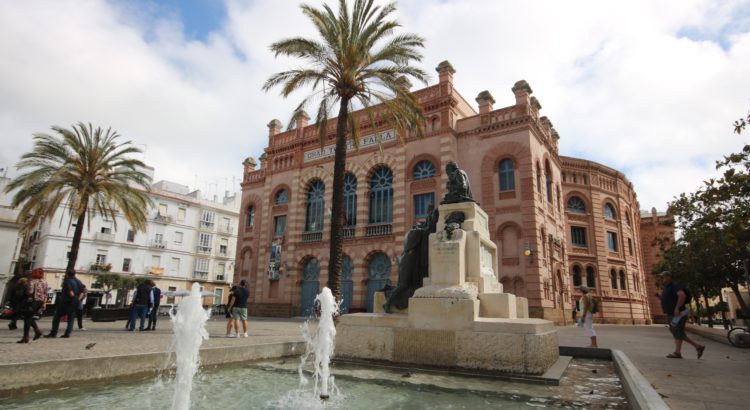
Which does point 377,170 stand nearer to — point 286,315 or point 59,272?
point 286,315

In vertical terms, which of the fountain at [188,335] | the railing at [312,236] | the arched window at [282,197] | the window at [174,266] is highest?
the arched window at [282,197]

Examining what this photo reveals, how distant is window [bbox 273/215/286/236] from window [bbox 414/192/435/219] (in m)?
10.2

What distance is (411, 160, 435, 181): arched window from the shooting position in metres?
23.2

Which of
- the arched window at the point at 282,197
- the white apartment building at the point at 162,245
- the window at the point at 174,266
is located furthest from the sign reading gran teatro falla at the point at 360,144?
the window at the point at 174,266

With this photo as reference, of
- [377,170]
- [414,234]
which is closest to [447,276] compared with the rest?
[414,234]

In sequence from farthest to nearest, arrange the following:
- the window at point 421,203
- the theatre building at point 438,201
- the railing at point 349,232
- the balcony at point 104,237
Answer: the balcony at point 104,237 → the railing at point 349,232 → the window at point 421,203 → the theatre building at point 438,201

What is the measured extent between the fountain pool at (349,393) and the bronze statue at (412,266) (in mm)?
1594

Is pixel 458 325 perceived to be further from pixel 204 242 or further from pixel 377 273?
pixel 204 242

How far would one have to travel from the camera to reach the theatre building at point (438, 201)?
2119 centimetres

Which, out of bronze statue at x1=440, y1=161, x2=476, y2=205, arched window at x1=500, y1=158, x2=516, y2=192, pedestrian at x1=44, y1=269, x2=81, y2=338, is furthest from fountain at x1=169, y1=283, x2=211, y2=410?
arched window at x1=500, y1=158, x2=516, y2=192

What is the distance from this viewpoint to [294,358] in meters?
7.90

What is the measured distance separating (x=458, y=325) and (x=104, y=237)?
Result: 42490 mm

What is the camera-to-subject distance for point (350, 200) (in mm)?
26000

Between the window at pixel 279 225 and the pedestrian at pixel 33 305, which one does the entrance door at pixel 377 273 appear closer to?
the window at pixel 279 225
